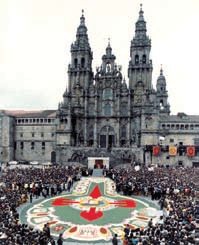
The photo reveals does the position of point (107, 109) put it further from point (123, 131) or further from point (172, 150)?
point (172, 150)

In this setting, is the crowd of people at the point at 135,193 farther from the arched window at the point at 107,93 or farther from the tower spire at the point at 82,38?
the tower spire at the point at 82,38

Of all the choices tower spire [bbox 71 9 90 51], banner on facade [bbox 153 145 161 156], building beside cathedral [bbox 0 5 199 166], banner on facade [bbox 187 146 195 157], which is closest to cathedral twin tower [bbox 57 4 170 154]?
building beside cathedral [bbox 0 5 199 166]

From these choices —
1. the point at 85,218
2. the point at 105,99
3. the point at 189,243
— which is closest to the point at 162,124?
the point at 105,99

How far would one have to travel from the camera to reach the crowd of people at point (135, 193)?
1664cm

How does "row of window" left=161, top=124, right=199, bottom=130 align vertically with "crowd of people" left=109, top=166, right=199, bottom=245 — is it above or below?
above

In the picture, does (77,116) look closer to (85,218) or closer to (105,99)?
(105,99)

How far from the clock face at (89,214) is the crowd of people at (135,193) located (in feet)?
4.56

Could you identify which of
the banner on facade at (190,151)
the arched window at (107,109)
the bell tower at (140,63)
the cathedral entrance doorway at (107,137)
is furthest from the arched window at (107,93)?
the banner on facade at (190,151)

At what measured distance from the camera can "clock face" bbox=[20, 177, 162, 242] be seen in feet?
71.2

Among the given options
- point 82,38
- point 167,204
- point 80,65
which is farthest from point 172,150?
point 82,38

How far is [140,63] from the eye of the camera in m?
72.9

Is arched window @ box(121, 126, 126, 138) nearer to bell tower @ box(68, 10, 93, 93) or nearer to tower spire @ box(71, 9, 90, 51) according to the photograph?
bell tower @ box(68, 10, 93, 93)

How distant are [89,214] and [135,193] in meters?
9.75

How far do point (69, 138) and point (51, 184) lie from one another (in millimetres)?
35444
